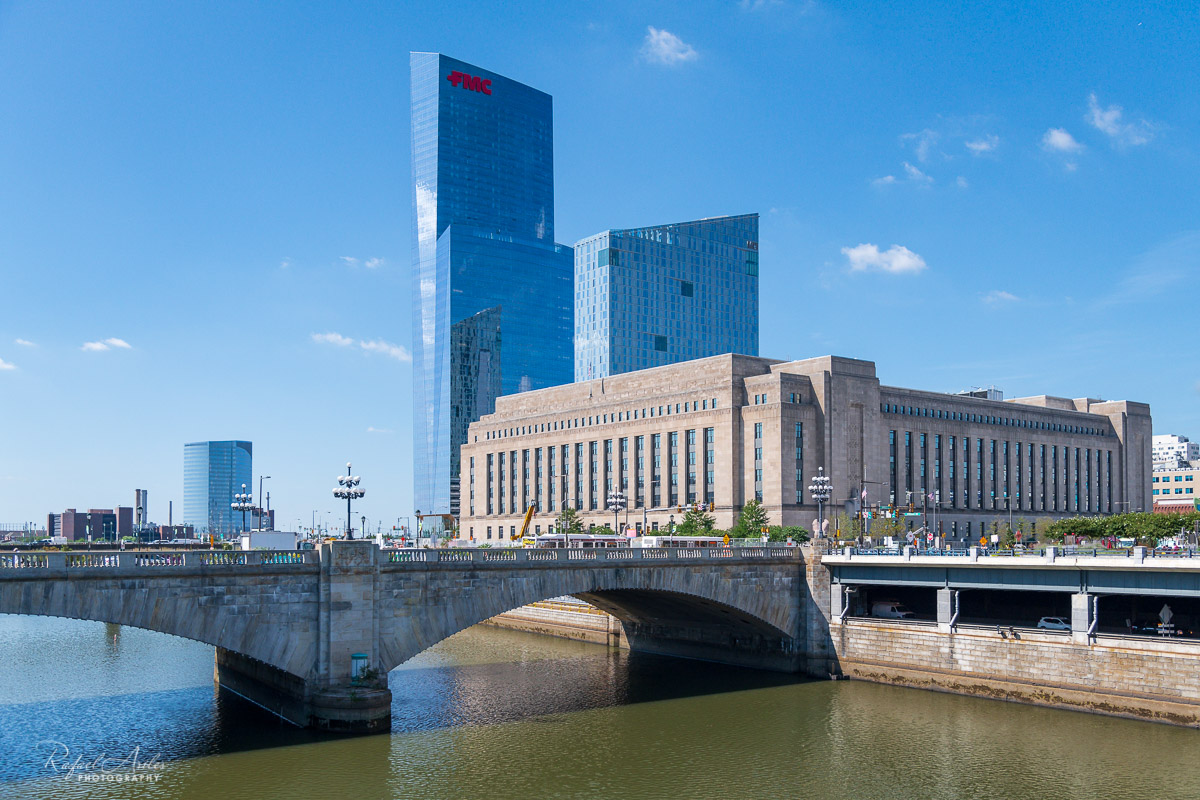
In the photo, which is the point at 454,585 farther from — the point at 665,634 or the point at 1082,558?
the point at 1082,558

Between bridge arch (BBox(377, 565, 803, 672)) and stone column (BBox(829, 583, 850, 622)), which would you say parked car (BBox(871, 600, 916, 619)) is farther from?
bridge arch (BBox(377, 565, 803, 672))

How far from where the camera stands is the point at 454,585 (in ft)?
171

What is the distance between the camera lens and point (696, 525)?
118 meters

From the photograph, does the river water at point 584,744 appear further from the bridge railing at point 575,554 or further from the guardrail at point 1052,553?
the guardrail at point 1052,553

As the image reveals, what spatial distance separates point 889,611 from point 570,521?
245 feet

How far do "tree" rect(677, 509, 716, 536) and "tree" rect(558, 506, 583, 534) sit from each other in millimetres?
17945

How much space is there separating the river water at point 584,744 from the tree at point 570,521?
6927cm

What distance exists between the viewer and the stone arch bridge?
139 feet

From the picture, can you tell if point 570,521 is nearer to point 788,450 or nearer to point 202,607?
point 788,450

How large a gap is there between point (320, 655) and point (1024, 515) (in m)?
129

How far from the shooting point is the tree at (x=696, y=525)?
11519 cm

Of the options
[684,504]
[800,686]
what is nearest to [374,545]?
[800,686]

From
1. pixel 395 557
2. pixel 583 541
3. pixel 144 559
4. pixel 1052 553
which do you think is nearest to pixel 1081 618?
pixel 1052 553
